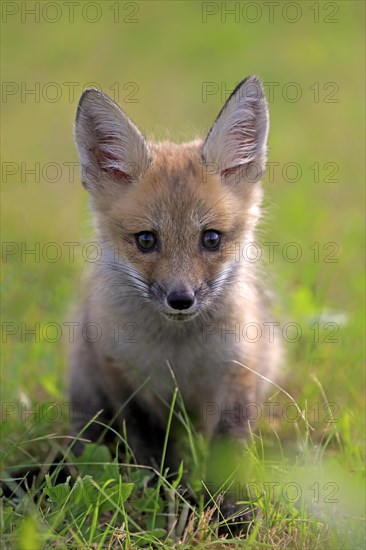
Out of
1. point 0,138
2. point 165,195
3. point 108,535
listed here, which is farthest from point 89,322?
point 0,138

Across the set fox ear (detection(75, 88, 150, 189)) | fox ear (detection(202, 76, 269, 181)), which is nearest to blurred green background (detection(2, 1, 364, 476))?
fox ear (detection(75, 88, 150, 189))

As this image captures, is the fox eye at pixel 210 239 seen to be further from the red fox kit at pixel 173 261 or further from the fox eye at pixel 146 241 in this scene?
the fox eye at pixel 146 241

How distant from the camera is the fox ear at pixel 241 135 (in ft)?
11.9

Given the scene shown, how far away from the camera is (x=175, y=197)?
3.48 metres

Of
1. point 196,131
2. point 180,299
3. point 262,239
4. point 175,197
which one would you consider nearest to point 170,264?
point 180,299

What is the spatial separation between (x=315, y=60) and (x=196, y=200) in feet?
24.5

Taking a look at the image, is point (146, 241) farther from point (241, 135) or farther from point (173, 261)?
point (241, 135)

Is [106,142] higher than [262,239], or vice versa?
[106,142]

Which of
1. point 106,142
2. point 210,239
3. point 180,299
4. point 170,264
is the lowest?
point 180,299

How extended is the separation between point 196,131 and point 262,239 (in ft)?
2.98

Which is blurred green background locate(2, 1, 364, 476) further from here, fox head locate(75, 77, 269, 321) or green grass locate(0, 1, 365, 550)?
fox head locate(75, 77, 269, 321)

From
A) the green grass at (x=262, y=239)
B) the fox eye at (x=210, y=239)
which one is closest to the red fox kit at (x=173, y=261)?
the fox eye at (x=210, y=239)

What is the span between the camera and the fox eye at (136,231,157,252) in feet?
11.4

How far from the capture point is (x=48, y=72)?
10039 millimetres
